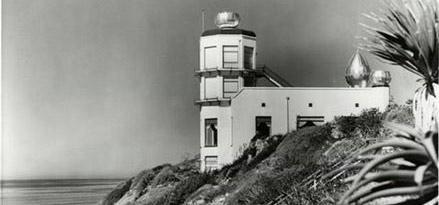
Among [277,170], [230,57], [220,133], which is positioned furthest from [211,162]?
[277,170]

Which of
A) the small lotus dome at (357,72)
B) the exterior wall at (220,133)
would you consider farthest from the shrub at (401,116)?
the small lotus dome at (357,72)

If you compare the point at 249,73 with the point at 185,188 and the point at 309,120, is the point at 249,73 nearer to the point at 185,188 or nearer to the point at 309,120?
the point at 309,120

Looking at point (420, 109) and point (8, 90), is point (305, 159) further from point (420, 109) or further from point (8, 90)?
point (420, 109)

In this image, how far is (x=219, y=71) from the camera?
4219cm

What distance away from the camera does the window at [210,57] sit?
42062mm

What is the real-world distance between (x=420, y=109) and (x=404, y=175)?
73.9 inches

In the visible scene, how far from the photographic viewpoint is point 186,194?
30.3 metres

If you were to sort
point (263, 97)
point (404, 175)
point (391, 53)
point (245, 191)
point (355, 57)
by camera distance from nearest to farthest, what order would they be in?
point (404, 175) < point (391, 53) < point (245, 191) < point (263, 97) < point (355, 57)

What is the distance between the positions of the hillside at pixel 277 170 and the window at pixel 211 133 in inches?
117

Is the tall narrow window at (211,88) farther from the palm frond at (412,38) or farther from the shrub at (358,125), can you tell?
the palm frond at (412,38)

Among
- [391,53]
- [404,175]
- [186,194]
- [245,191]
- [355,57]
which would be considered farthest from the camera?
[355,57]

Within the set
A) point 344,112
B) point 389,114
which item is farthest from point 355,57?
point 389,114

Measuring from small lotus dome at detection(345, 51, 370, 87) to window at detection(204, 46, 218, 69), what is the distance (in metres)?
8.19

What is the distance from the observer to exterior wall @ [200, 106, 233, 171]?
132 ft
